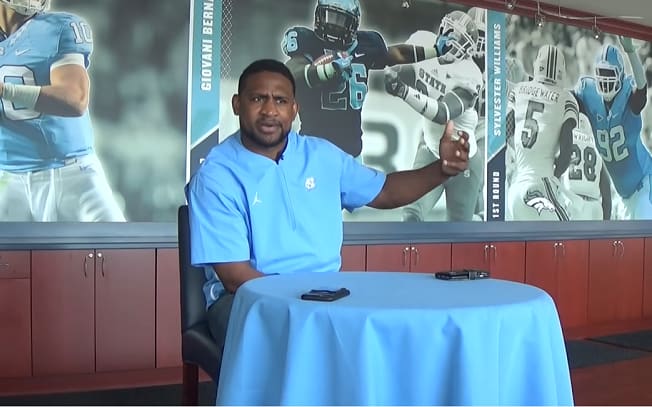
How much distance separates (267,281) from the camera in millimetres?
1901

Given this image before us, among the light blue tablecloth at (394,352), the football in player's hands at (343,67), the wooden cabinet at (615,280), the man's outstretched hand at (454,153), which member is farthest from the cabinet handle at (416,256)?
the light blue tablecloth at (394,352)

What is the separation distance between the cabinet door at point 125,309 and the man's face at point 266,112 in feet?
5.63

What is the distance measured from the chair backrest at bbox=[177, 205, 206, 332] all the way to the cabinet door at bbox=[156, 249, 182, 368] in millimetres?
1513

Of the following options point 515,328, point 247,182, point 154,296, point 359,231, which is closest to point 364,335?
point 515,328

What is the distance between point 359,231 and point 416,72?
129 cm

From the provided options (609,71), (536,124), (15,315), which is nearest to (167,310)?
(15,315)

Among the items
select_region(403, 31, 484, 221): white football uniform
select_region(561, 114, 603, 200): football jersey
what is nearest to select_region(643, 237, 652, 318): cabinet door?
select_region(561, 114, 603, 200): football jersey

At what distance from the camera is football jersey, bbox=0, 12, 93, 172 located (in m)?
3.76

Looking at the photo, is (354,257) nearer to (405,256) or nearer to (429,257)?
(405,256)

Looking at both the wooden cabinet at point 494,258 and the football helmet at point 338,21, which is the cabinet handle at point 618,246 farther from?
the football helmet at point 338,21

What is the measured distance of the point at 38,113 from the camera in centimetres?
382

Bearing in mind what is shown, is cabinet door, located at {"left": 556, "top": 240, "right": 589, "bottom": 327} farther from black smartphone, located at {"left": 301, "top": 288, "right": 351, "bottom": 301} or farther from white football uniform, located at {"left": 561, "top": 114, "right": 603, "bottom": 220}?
black smartphone, located at {"left": 301, "top": 288, "right": 351, "bottom": 301}

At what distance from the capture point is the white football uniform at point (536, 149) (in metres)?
5.36

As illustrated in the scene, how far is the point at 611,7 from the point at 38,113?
4403mm
